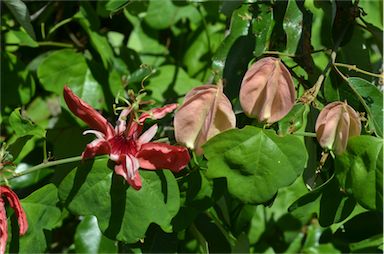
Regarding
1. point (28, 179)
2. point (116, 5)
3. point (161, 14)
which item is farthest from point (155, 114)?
point (161, 14)

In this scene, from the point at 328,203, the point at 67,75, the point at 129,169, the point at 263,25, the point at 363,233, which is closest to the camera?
the point at 129,169

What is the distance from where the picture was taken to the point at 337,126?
0.87m

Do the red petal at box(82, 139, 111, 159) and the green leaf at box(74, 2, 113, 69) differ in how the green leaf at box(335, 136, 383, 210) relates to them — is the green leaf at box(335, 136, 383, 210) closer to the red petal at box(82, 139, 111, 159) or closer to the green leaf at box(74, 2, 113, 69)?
the red petal at box(82, 139, 111, 159)

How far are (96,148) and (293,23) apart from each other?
365 millimetres

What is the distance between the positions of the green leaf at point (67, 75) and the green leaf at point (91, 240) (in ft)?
0.79

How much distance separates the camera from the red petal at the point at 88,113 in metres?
0.88

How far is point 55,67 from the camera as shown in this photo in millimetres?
1321

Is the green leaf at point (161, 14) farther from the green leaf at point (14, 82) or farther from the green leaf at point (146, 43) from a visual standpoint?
the green leaf at point (14, 82)

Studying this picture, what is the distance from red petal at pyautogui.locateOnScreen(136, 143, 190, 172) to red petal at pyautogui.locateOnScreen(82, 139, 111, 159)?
39 millimetres

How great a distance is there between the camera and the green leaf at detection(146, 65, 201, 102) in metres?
1.36

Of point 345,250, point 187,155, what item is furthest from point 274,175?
point 345,250

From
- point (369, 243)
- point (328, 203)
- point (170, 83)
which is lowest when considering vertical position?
point (369, 243)

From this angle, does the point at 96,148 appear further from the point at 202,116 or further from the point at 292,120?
the point at 292,120

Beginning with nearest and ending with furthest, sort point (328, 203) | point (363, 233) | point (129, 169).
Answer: point (129, 169)
point (328, 203)
point (363, 233)
